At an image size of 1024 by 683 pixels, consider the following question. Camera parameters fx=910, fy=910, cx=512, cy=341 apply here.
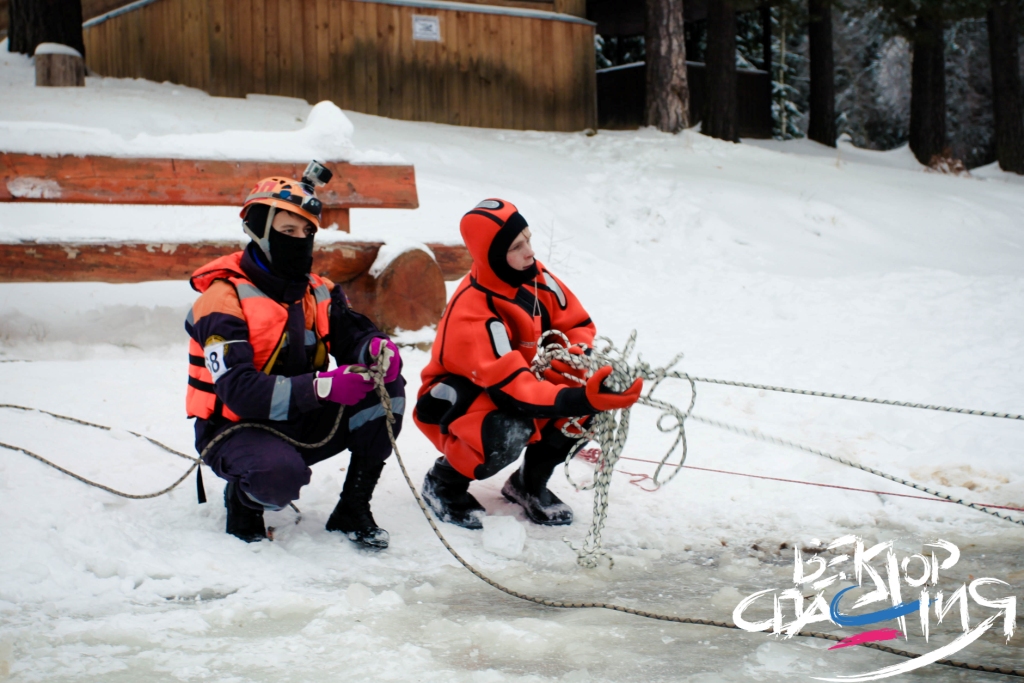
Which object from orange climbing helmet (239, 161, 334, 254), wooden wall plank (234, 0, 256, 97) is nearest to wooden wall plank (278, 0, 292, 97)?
wooden wall plank (234, 0, 256, 97)

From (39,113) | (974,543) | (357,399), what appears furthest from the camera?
(39,113)

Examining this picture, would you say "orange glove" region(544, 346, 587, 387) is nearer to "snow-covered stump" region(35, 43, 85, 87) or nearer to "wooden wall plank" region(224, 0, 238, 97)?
"wooden wall plank" region(224, 0, 238, 97)

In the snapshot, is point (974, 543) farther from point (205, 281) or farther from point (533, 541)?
point (205, 281)

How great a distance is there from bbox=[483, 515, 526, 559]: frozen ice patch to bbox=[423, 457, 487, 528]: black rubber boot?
0.35 ft

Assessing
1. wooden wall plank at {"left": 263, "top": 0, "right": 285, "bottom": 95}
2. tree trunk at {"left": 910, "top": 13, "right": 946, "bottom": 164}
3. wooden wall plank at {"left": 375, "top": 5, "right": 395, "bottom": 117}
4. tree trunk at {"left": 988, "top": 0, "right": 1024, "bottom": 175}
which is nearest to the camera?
wooden wall plank at {"left": 263, "top": 0, "right": 285, "bottom": 95}

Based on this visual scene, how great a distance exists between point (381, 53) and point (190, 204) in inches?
277

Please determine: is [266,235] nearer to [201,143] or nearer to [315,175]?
[315,175]

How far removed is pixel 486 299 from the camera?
3.69 metres

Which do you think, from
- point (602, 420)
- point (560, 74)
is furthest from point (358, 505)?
point (560, 74)

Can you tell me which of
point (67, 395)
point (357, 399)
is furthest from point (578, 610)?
point (67, 395)

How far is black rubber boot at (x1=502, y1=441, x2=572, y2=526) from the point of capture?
3.89 m

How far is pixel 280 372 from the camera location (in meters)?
3.55

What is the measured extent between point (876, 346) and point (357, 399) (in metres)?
4.68

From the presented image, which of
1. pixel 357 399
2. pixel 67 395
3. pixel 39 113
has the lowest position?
pixel 67 395
